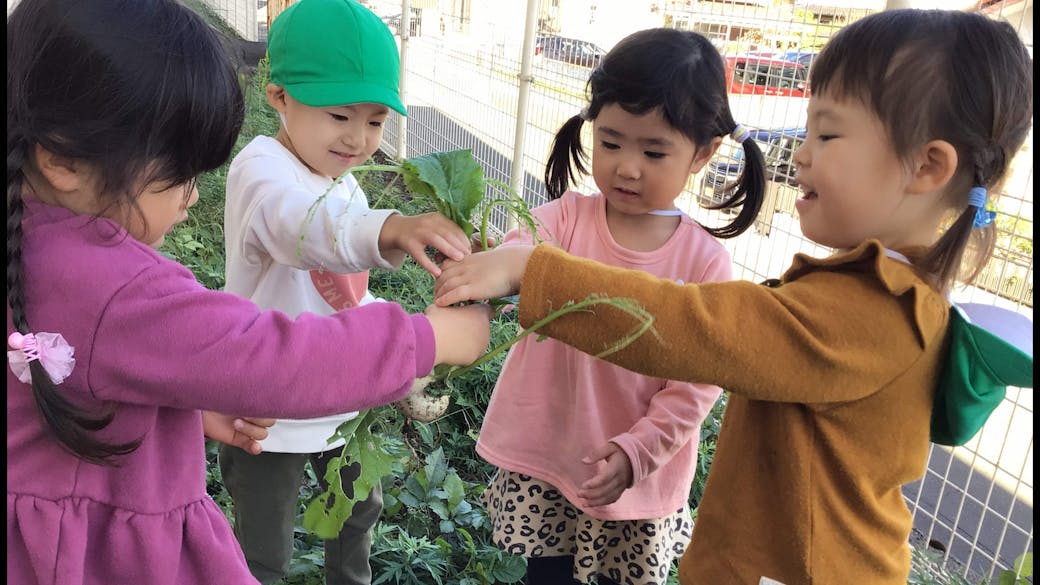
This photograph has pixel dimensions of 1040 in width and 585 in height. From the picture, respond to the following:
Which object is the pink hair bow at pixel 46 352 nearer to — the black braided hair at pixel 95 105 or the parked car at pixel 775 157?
the black braided hair at pixel 95 105

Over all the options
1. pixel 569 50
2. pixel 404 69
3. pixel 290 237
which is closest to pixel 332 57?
pixel 290 237

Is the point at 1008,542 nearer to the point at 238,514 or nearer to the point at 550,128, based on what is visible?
the point at 238,514

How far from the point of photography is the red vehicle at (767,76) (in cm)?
292

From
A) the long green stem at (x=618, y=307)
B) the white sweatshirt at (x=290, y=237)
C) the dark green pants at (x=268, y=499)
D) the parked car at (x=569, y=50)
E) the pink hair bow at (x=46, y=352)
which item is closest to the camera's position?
the pink hair bow at (x=46, y=352)

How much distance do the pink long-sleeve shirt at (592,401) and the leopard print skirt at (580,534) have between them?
62mm

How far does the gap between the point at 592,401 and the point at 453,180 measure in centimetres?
64

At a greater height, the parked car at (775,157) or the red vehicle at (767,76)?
the red vehicle at (767,76)

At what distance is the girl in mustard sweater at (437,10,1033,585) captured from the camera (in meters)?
1.21

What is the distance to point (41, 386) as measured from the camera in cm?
109

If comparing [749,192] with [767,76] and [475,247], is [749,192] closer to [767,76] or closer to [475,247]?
[475,247]

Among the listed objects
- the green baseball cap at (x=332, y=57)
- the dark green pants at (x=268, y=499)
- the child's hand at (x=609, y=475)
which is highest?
the green baseball cap at (x=332, y=57)

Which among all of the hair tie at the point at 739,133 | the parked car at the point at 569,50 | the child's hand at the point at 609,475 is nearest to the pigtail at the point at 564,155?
the hair tie at the point at 739,133

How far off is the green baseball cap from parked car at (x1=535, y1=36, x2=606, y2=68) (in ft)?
7.00

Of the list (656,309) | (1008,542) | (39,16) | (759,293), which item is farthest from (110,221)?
(1008,542)
